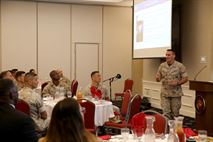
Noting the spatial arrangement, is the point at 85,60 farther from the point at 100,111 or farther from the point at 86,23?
the point at 100,111

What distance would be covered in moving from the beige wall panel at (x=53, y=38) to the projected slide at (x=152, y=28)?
8.01 feet

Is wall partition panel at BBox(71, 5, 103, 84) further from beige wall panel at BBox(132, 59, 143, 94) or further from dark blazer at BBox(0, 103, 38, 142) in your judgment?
dark blazer at BBox(0, 103, 38, 142)

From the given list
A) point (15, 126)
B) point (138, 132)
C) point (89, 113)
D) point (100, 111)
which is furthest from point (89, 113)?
point (15, 126)

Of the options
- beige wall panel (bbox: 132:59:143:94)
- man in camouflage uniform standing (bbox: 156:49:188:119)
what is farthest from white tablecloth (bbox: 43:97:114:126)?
beige wall panel (bbox: 132:59:143:94)

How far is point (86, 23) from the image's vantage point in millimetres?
12023

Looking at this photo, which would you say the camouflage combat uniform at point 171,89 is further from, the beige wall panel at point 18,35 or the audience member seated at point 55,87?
the beige wall panel at point 18,35

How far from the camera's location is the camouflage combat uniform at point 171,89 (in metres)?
6.79

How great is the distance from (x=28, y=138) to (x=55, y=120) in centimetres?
69

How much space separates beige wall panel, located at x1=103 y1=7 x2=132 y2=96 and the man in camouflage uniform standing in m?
5.45

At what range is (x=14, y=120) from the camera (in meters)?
2.54

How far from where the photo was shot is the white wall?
36.7 ft

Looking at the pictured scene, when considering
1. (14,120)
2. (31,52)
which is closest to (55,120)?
(14,120)

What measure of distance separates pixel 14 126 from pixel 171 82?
4.67m

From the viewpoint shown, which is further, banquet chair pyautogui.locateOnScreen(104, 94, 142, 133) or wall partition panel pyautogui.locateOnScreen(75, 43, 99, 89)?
wall partition panel pyautogui.locateOnScreen(75, 43, 99, 89)
